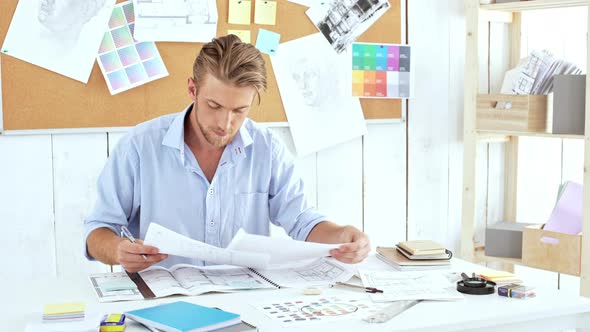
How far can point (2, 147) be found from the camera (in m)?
2.55

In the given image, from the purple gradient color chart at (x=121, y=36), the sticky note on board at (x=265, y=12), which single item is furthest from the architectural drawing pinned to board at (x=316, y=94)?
the purple gradient color chart at (x=121, y=36)

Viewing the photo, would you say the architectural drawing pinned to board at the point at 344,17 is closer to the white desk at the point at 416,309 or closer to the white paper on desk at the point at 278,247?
the white paper on desk at the point at 278,247

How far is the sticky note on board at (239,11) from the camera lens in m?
2.81

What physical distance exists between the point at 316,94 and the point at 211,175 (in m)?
0.98

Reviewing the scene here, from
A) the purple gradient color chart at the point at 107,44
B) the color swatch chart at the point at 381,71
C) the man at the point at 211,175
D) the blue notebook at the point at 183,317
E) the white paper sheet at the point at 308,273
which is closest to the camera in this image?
the blue notebook at the point at 183,317

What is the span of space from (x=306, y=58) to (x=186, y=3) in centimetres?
53

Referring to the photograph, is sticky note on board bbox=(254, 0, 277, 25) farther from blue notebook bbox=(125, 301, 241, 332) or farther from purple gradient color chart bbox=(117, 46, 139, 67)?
blue notebook bbox=(125, 301, 241, 332)

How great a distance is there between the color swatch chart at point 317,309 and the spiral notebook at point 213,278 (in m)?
0.14

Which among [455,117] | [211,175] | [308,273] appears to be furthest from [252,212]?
[455,117]

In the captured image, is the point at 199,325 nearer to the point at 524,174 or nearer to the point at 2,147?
the point at 2,147

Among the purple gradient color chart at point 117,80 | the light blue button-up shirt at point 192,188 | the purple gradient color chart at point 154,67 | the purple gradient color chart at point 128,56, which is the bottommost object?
the light blue button-up shirt at point 192,188

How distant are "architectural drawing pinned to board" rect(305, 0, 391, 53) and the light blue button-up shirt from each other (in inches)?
35.0

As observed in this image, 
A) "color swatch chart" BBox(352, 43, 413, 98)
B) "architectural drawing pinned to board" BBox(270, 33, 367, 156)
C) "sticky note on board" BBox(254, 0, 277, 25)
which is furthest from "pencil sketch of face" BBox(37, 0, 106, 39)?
"color swatch chart" BBox(352, 43, 413, 98)

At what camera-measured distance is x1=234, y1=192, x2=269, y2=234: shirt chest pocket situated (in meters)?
2.21
